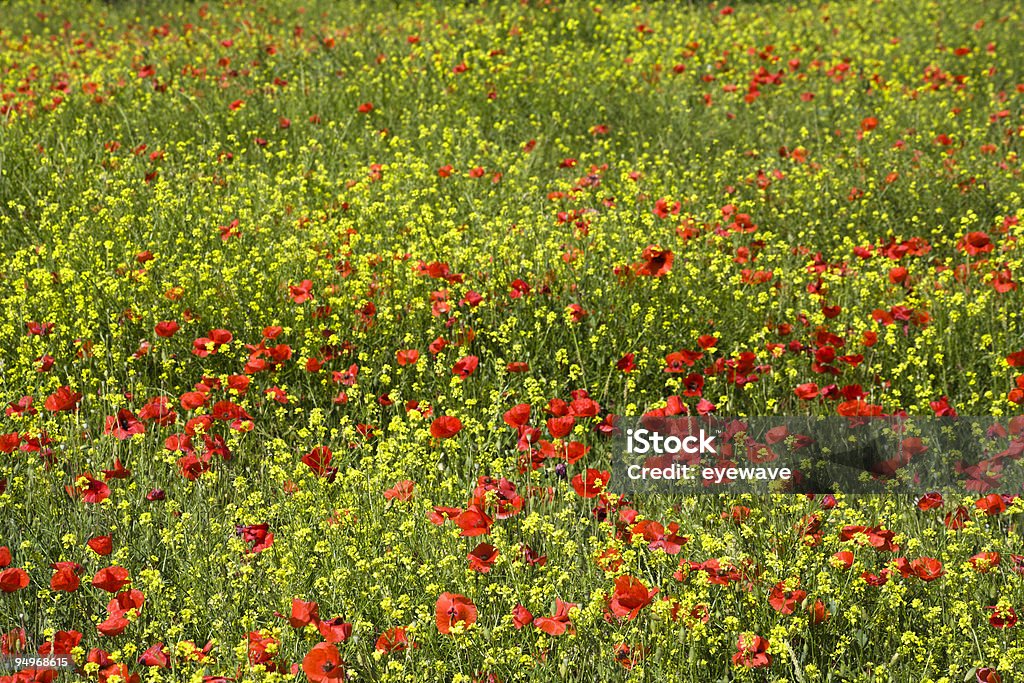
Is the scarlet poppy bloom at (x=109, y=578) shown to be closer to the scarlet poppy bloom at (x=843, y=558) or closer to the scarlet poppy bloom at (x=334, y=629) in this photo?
the scarlet poppy bloom at (x=334, y=629)

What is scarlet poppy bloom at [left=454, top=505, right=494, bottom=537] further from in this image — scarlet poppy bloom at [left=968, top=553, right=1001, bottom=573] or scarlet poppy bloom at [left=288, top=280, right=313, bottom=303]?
scarlet poppy bloom at [left=288, top=280, right=313, bottom=303]

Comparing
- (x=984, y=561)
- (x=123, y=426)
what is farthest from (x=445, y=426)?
(x=984, y=561)

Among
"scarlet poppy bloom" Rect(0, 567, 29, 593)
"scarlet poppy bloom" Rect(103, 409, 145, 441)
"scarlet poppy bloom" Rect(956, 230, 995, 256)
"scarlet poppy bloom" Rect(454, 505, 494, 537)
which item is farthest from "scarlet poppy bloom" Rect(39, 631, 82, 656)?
"scarlet poppy bloom" Rect(956, 230, 995, 256)

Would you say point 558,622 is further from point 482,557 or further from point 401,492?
point 401,492

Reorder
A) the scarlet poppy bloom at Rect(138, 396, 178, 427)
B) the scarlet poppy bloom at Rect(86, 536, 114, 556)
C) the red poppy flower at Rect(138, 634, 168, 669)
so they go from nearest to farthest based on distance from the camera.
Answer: the red poppy flower at Rect(138, 634, 168, 669)
the scarlet poppy bloom at Rect(86, 536, 114, 556)
the scarlet poppy bloom at Rect(138, 396, 178, 427)

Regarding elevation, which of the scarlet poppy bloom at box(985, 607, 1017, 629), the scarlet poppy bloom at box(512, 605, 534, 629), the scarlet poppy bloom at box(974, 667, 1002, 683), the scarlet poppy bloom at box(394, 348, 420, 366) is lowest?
the scarlet poppy bloom at box(974, 667, 1002, 683)

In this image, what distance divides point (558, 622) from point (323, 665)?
0.48 metres

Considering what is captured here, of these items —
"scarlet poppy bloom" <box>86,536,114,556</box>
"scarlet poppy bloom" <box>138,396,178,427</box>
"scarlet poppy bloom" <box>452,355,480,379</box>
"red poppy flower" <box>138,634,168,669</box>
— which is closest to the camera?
"red poppy flower" <box>138,634,168,669</box>

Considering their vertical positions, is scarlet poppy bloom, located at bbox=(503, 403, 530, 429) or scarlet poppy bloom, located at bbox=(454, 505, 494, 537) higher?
scarlet poppy bloom, located at bbox=(503, 403, 530, 429)

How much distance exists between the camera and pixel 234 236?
4.15 m

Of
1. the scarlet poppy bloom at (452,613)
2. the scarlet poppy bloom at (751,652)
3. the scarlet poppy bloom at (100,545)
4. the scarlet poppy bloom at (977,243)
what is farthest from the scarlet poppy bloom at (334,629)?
the scarlet poppy bloom at (977,243)

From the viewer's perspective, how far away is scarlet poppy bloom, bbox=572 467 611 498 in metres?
2.47

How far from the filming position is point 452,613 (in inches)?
84.3

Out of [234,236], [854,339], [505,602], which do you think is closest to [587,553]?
[505,602]
